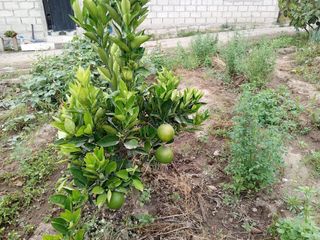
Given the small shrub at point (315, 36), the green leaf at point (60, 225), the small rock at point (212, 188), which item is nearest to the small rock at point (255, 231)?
the small rock at point (212, 188)

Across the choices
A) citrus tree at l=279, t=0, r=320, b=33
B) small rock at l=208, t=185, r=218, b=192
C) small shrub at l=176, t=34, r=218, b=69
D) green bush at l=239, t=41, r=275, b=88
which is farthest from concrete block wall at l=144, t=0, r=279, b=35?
small rock at l=208, t=185, r=218, b=192

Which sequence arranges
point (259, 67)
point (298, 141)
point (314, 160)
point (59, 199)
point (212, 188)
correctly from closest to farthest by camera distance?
point (59, 199), point (212, 188), point (314, 160), point (298, 141), point (259, 67)

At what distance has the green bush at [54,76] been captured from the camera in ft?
12.5

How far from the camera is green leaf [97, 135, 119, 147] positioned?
1691 mm

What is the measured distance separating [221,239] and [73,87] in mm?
1340

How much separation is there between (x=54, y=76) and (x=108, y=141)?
2.68 metres

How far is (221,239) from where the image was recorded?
6.46 ft

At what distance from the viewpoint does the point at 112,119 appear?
69.0 inches

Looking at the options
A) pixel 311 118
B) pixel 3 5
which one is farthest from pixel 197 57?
pixel 3 5

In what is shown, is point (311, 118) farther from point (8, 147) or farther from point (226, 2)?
point (226, 2)

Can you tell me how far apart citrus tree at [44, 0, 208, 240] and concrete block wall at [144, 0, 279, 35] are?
649 centimetres

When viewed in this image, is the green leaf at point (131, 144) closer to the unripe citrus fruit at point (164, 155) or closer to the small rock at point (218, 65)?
the unripe citrus fruit at point (164, 155)

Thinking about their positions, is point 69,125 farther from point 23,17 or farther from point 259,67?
point 23,17

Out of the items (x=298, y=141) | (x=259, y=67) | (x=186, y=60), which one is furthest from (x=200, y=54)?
(x=298, y=141)
